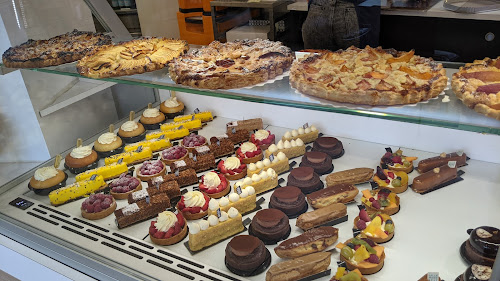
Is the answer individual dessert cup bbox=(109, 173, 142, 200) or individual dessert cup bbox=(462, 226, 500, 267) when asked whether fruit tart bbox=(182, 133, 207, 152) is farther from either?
individual dessert cup bbox=(462, 226, 500, 267)

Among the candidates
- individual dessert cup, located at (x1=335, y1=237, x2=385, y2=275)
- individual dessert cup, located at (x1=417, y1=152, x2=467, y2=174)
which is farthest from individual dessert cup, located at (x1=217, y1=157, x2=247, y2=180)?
individual dessert cup, located at (x1=417, y1=152, x2=467, y2=174)

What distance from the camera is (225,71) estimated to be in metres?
2.30

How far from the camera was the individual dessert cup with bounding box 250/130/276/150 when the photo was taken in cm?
347

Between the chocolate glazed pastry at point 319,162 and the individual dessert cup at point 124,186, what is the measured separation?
1287mm

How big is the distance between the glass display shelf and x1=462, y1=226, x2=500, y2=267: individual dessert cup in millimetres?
860

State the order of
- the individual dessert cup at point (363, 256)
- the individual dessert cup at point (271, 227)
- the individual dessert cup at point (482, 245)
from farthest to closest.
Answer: the individual dessert cup at point (271, 227) → the individual dessert cup at point (363, 256) → the individual dessert cup at point (482, 245)

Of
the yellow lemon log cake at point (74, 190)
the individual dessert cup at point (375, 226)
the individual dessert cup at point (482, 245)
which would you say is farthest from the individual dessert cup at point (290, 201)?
the yellow lemon log cake at point (74, 190)

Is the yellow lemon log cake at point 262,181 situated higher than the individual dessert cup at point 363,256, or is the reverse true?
the yellow lemon log cake at point 262,181

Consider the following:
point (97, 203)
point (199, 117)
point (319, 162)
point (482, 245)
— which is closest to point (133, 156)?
point (97, 203)

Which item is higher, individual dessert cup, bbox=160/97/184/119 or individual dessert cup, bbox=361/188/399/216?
individual dessert cup, bbox=160/97/184/119

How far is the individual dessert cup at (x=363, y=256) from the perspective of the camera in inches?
89.7

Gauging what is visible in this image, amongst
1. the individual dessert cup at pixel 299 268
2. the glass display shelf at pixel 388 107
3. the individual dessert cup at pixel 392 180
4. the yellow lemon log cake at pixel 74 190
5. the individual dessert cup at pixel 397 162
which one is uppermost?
the glass display shelf at pixel 388 107

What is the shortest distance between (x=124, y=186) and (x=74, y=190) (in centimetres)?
39

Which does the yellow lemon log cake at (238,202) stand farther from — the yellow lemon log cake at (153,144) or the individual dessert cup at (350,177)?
the yellow lemon log cake at (153,144)
